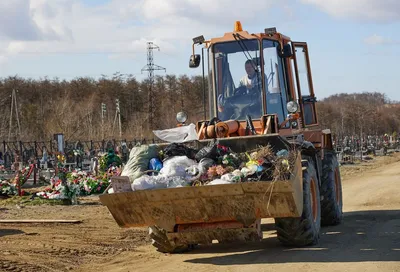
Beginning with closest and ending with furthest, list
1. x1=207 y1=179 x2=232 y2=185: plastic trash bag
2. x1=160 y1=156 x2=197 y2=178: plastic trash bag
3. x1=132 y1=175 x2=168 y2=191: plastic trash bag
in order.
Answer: x1=207 y1=179 x2=232 y2=185: plastic trash bag
x1=132 y1=175 x2=168 y2=191: plastic trash bag
x1=160 y1=156 x2=197 y2=178: plastic trash bag

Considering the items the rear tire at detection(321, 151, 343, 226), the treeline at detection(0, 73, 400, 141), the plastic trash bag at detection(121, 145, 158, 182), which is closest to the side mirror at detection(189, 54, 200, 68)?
the plastic trash bag at detection(121, 145, 158, 182)

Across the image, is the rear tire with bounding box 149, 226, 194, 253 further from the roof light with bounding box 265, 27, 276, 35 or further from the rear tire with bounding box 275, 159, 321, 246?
the roof light with bounding box 265, 27, 276, 35

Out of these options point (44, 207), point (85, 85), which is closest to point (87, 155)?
point (44, 207)

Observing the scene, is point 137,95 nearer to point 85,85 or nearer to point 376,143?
point 85,85

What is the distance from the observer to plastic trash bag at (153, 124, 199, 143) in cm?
1062

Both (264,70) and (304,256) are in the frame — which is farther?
(264,70)

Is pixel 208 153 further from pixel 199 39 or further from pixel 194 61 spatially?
pixel 199 39

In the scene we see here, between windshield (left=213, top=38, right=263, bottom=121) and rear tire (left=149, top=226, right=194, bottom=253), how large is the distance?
2347 millimetres

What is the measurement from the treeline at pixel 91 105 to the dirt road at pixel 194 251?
3236 centimetres

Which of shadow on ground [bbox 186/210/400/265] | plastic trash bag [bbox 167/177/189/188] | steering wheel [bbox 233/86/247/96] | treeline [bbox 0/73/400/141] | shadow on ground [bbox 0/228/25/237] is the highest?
treeline [bbox 0/73/400/141]

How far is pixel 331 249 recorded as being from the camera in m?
9.52

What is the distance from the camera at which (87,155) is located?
35.5 m

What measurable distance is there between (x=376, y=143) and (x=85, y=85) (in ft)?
92.3

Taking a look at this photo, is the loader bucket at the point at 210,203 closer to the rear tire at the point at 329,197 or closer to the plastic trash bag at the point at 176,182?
the plastic trash bag at the point at 176,182
